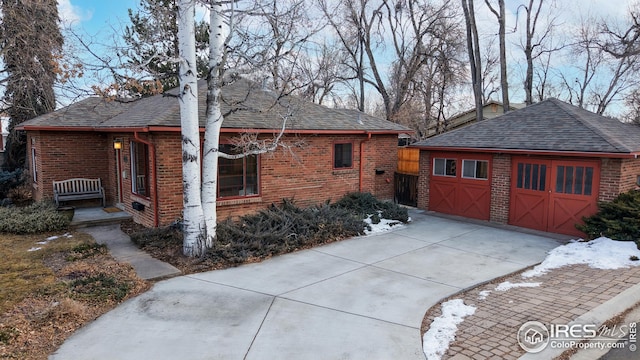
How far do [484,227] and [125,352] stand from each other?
9654 millimetres

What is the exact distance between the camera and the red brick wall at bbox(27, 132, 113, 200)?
40.9 feet

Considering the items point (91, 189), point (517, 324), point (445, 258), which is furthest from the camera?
point (91, 189)

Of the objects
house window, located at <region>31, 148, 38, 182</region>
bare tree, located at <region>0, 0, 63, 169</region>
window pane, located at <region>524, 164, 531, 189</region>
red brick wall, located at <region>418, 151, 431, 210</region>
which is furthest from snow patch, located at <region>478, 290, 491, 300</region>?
bare tree, located at <region>0, 0, 63, 169</region>

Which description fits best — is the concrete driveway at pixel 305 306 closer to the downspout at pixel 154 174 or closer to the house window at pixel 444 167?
the downspout at pixel 154 174

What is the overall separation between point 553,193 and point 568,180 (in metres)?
0.49

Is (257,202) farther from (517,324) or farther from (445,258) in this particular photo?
(517,324)

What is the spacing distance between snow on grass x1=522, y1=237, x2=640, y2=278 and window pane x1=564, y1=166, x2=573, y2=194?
154cm

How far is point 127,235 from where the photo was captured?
32.1 feet

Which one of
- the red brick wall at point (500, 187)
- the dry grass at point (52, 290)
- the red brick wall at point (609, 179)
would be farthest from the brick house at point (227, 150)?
the red brick wall at point (609, 179)

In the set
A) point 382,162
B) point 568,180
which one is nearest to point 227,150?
point 382,162

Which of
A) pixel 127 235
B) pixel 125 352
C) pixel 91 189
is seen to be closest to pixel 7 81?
pixel 91 189

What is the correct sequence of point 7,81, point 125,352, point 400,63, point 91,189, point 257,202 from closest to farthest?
1. point 125,352
2. point 257,202
3. point 91,189
4. point 7,81
5. point 400,63

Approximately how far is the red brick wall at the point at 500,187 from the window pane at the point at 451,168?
133 cm

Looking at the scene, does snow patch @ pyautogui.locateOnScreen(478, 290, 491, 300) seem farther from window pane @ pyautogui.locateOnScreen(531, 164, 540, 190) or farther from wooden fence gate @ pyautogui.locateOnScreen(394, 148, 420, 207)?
wooden fence gate @ pyautogui.locateOnScreen(394, 148, 420, 207)
